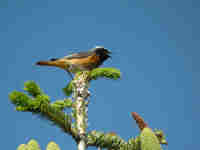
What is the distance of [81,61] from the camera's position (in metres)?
4.21

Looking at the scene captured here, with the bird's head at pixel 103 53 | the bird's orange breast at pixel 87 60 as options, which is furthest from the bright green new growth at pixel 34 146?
the bird's head at pixel 103 53

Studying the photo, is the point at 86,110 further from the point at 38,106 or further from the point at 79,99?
the point at 38,106

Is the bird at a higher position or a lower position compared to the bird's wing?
lower

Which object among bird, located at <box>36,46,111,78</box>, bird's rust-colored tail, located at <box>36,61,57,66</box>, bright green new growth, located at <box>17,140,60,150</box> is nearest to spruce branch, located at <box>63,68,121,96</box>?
→ bird, located at <box>36,46,111,78</box>

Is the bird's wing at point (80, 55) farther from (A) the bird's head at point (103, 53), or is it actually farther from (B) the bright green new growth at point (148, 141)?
(B) the bright green new growth at point (148, 141)

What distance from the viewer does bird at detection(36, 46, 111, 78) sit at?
4176 millimetres

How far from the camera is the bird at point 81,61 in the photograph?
4.18 metres

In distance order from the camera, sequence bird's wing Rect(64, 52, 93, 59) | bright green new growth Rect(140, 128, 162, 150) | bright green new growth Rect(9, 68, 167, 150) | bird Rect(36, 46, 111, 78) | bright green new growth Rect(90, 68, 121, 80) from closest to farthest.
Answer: bright green new growth Rect(9, 68, 167, 150) → bright green new growth Rect(90, 68, 121, 80) → bright green new growth Rect(140, 128, 162, 150) → bird Rect(36, 46, 111, 78) → bird's wing Rect(64, 52, 93, 59)

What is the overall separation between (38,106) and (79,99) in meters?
0.51

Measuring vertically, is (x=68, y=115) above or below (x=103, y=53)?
below

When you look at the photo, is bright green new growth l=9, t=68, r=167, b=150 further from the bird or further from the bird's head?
the bird's head

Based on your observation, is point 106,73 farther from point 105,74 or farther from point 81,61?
point 81,61

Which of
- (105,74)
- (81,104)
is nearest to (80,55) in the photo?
(105,74)

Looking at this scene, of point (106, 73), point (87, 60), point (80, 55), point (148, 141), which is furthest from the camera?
point (80, 55)
